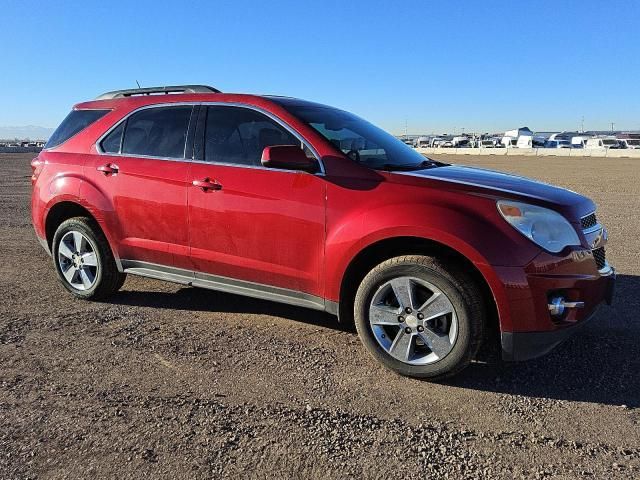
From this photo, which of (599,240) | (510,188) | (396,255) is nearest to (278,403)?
(396,255)

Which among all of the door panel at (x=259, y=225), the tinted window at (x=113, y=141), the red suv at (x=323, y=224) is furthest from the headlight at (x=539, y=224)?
the tinted window at (x=113, y=141)

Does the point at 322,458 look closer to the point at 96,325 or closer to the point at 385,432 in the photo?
the point at 385,432

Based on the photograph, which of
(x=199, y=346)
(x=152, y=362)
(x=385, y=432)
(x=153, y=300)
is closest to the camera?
(x=385, y=432)

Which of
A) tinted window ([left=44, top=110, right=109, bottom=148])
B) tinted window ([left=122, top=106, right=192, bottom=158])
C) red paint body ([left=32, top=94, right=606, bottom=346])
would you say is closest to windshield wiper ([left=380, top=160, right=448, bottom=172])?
red paint body ([left=32, top=94, right=606, bottom=346])

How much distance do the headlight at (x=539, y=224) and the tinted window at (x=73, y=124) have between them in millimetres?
3727

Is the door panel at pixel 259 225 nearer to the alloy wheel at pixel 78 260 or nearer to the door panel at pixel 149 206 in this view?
the door panel at pixel 149 206

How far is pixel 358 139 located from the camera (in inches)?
164

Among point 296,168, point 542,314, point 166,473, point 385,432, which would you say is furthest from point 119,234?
point 542,314

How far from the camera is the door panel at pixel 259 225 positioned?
3.72m

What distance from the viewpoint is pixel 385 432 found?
2.80m

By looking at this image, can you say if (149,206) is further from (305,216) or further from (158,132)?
(305,216)

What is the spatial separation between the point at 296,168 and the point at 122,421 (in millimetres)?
1925

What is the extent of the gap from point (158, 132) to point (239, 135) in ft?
2.80

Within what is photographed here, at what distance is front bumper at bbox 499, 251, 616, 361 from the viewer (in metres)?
3.12
